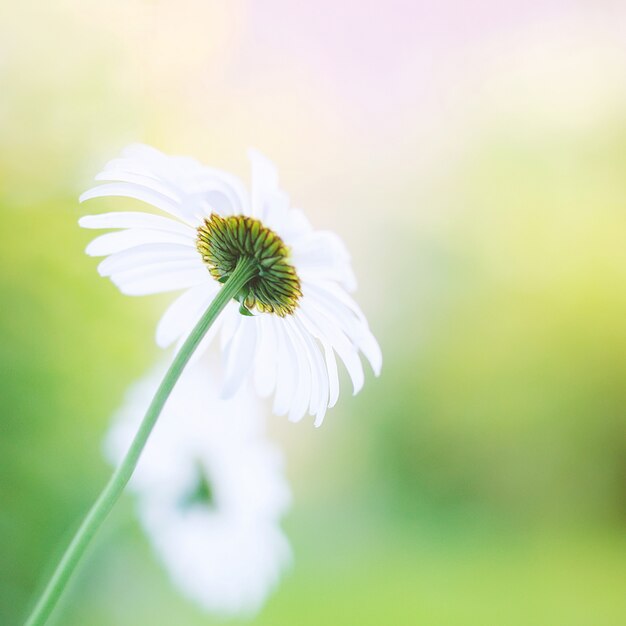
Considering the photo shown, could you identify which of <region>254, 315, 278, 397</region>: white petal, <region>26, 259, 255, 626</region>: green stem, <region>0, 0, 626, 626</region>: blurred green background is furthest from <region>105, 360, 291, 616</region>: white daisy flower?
<region>26, 259, 255, 626</region>: green stem

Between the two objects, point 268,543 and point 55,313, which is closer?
point 268,543

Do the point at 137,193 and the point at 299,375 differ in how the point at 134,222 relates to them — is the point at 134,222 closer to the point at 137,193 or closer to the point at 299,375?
the point at 137,193

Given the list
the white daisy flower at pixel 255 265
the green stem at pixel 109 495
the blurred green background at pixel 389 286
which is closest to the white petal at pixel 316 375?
the white daisy flower at pixel 255 265

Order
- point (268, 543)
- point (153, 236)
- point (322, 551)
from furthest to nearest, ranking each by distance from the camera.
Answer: point (322, 551)
point (268, 543)
point (153, 236)

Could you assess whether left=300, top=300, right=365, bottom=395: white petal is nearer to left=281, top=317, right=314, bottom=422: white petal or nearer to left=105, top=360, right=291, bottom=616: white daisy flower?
left=281, top=317, right=314, bottom=422: white petal

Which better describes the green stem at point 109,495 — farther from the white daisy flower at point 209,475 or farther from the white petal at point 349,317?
the white daisy flower at point 209,475

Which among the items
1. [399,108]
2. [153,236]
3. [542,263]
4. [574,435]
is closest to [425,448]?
[574,435]

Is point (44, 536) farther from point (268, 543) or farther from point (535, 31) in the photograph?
point (535, 31)

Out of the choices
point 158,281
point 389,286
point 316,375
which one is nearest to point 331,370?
point 316,375

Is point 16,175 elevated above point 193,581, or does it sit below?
above
